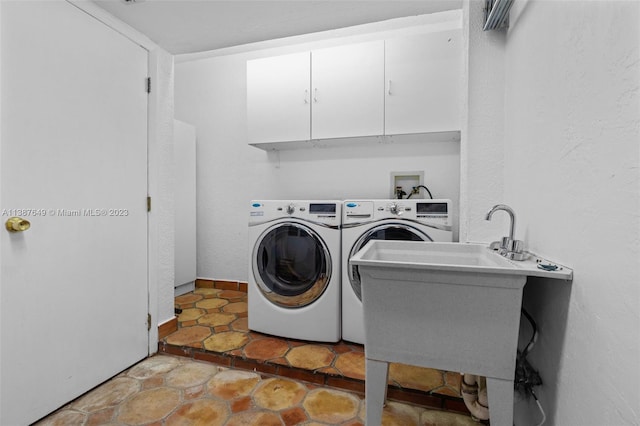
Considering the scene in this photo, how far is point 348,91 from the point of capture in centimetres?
215

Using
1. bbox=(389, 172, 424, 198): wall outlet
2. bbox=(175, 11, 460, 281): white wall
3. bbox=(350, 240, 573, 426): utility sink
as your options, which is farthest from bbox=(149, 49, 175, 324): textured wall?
bbox=(389, 172, 424, 198): wall outlet

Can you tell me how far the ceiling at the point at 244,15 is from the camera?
61.1 inches

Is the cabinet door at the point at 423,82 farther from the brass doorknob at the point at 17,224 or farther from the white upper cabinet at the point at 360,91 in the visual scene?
the brass doorknob at the point at 17,224

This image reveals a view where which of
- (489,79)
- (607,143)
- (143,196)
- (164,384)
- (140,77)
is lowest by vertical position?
(164,384)

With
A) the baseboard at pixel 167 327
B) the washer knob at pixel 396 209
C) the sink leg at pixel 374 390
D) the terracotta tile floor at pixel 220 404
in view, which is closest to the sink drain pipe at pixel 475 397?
the terracotta tile floor at pixel 220 404

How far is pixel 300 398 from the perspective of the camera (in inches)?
58.8

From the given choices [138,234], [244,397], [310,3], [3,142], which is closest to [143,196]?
[138,234]

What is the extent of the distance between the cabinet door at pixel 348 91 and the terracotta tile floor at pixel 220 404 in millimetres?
1659

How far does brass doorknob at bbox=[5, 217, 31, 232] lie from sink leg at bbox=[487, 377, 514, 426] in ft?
6.05

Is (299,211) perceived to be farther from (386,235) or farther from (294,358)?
(294,358)

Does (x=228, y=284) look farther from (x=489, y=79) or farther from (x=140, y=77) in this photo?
(x=489, y=79)

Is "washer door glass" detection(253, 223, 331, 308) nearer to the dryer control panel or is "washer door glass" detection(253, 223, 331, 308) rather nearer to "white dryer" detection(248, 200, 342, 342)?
"white dryer" detection(248, 200, 342, 342)

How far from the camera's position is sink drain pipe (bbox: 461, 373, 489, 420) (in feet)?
4.13

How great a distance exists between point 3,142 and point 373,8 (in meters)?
1.81
